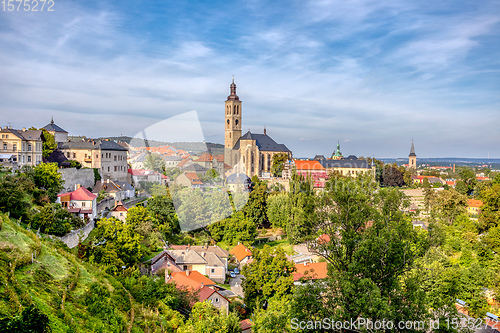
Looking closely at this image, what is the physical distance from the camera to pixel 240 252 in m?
29.4

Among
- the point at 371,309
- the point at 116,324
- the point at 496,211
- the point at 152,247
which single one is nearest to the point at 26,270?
the point at 116,324

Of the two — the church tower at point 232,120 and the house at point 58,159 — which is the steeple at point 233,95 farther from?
the house at point 58,159

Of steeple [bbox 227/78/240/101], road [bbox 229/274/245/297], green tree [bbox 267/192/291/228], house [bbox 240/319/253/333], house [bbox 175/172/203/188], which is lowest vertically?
road [bbox 229/274/245/297]

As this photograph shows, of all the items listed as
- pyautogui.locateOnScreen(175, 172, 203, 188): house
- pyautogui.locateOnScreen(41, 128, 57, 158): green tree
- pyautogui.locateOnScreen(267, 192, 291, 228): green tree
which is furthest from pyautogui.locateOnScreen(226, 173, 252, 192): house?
pyautogui.locateOnScreen(41, 128, 57, 158): green tree

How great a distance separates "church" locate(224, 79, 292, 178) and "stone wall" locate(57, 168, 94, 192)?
31.3 metres

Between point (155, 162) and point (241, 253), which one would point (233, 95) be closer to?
point (155, 162)

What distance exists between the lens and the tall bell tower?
67.9 metres

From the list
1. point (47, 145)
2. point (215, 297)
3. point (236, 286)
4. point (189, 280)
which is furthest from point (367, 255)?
point (47, 145)

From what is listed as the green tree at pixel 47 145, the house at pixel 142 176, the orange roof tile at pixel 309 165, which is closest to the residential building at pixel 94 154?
the green tree at pixel 47 145

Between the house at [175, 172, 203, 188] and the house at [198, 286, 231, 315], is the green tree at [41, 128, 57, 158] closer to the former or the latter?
the house at [175, 172, 203, 188]

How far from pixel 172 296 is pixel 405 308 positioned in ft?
31.4

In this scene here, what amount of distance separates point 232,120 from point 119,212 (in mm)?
42978

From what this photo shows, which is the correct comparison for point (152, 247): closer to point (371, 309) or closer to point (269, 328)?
point (269, 328)

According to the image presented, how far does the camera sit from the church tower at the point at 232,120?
67938 mm
